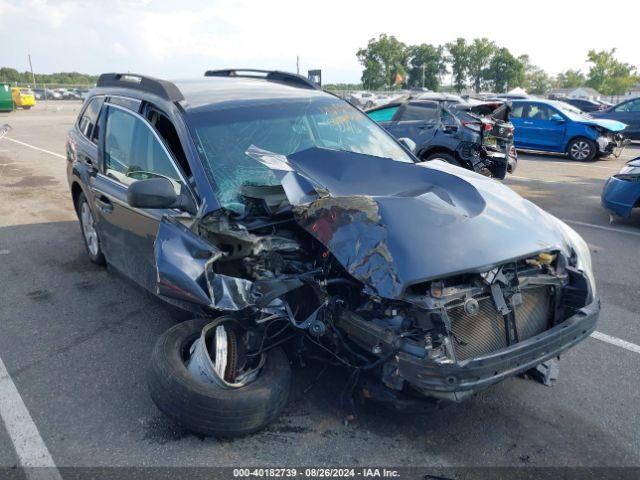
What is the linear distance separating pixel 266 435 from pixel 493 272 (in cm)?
154

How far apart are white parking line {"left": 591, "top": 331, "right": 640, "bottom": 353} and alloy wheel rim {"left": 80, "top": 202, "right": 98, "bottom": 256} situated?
4779mm

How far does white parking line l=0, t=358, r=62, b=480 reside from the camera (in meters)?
2.70

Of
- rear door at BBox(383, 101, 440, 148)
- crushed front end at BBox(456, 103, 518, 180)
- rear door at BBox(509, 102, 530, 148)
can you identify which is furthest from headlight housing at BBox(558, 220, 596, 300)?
rear door at BBox(509, 102, 530, 148)

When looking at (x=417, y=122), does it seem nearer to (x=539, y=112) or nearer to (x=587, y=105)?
(x=539, y=112)

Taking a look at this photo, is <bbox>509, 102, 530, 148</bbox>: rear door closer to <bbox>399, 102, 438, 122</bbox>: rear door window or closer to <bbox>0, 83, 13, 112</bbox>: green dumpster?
<bbox>399, 102, 438, 122</bbox>: rear door window

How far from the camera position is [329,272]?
2988mm

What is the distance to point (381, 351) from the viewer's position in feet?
8.61

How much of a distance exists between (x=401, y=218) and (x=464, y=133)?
7.27 m

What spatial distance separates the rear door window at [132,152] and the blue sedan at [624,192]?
249 inches

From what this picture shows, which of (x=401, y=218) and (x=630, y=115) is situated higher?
(x=401, y=218)

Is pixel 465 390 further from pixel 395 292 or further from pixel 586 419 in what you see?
pixel 586 419

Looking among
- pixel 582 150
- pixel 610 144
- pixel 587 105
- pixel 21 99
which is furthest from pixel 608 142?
pixel 21 99

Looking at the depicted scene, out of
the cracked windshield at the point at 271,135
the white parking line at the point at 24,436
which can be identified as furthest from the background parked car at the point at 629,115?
the white parking line at the point at 24,436

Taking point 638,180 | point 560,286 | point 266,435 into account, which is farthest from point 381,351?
point 638,180
